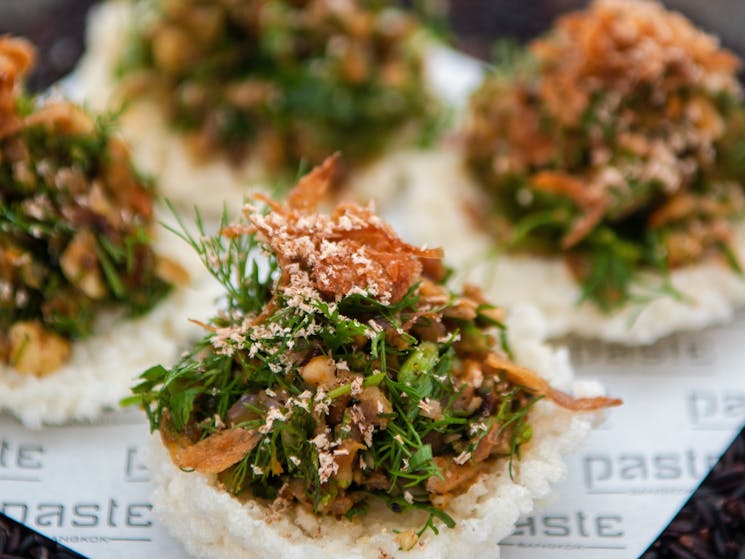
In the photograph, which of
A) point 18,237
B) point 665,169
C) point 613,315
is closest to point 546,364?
point 613,315

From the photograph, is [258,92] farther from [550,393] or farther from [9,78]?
[550,393]

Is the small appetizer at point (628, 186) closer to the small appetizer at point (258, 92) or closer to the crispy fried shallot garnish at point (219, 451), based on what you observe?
the small appetizer at point (258, 92)

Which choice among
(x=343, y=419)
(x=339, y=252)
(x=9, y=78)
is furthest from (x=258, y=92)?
(x=343, y=419)

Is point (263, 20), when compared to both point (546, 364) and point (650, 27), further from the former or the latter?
point (546, 364)

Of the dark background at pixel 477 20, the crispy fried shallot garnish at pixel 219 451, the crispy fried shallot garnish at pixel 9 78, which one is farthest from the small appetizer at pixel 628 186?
the crispy fried shallot garnish at pixel 9 78

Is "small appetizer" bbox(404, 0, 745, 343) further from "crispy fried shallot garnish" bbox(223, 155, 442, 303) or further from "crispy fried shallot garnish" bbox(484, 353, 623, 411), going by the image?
Answer: "crispy fried shallot garnish" bbox(223, 155, 442, 303)
